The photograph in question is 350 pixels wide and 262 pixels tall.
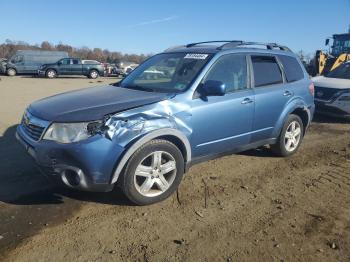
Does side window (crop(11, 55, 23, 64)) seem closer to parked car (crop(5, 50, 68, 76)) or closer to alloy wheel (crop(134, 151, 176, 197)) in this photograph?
parked car (crop(5, 50, 68, 76))

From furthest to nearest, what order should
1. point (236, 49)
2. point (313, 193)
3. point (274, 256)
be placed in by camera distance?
point (236, 49)
point (313, 193)
point (274, 256)

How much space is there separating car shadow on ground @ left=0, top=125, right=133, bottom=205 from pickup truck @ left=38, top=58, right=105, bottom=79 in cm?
2545

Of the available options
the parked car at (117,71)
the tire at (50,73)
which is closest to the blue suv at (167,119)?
the tire at (50,73)

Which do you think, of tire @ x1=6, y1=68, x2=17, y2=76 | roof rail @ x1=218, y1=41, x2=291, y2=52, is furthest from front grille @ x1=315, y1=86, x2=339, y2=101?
tire @ x1=6, y1=68, x2=17, y2=76

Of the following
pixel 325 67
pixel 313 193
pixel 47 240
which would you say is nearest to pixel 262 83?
pixel 313 193

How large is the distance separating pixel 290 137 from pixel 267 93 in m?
1.14

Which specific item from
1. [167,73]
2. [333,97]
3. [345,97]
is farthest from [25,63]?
[167,73]

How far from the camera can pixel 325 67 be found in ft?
63.4

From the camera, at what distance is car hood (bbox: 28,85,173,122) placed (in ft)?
12.7

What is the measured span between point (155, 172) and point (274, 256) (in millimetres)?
1581

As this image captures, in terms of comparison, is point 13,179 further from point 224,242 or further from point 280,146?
point 280,146

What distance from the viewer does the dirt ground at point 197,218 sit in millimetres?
3322

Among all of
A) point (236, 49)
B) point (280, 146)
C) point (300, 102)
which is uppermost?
point (236, 49)

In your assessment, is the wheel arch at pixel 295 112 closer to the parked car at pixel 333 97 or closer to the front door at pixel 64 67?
the parked car at pixel 333 97
